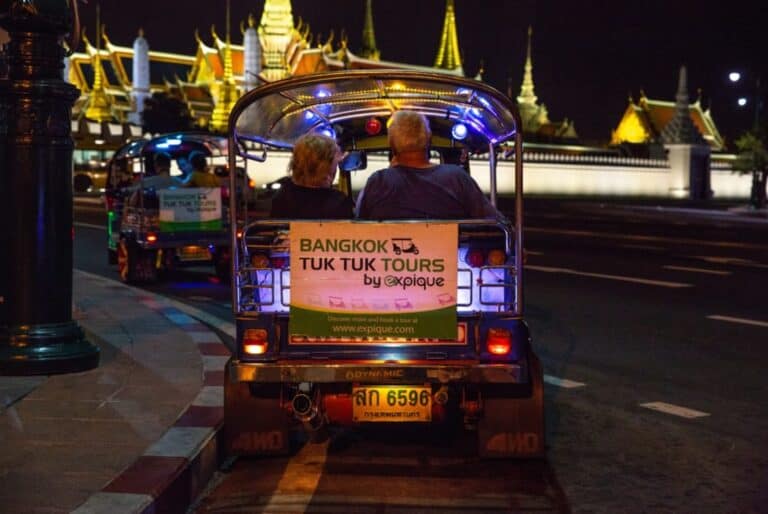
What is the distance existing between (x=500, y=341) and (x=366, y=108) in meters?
2.13

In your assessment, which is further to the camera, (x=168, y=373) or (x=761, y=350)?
(x=761, y=350)

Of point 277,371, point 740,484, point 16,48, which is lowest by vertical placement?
point 740,484

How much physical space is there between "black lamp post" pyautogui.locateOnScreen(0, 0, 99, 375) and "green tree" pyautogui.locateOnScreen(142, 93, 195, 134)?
77501 millimetres

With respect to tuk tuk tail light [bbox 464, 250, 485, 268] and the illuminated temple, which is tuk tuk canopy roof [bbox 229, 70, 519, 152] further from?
the illuminated temple

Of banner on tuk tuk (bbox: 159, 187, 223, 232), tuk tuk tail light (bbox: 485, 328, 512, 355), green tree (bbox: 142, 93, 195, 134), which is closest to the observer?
tuk tuk tail light (bbox: 485, 328, 512, 355)

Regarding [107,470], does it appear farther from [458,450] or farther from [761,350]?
[761,350]

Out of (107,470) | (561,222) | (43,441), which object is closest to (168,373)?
(43,441)

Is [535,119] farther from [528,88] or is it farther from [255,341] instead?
[255,341]

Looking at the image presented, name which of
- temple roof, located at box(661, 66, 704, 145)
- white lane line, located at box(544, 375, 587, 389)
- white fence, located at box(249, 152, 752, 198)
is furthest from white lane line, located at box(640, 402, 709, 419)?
temple roof, located at box(661, 66, 704, 145)

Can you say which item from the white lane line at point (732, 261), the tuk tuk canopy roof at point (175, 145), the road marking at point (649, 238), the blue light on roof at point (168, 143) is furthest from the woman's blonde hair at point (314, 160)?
the road marking at point (649, 238)

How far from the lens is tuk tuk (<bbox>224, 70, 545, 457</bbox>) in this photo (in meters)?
5.95

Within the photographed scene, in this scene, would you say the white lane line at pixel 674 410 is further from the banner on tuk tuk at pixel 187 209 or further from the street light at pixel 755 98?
the street light at pixel 755 98

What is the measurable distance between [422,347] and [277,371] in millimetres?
745

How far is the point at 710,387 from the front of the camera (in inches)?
347
